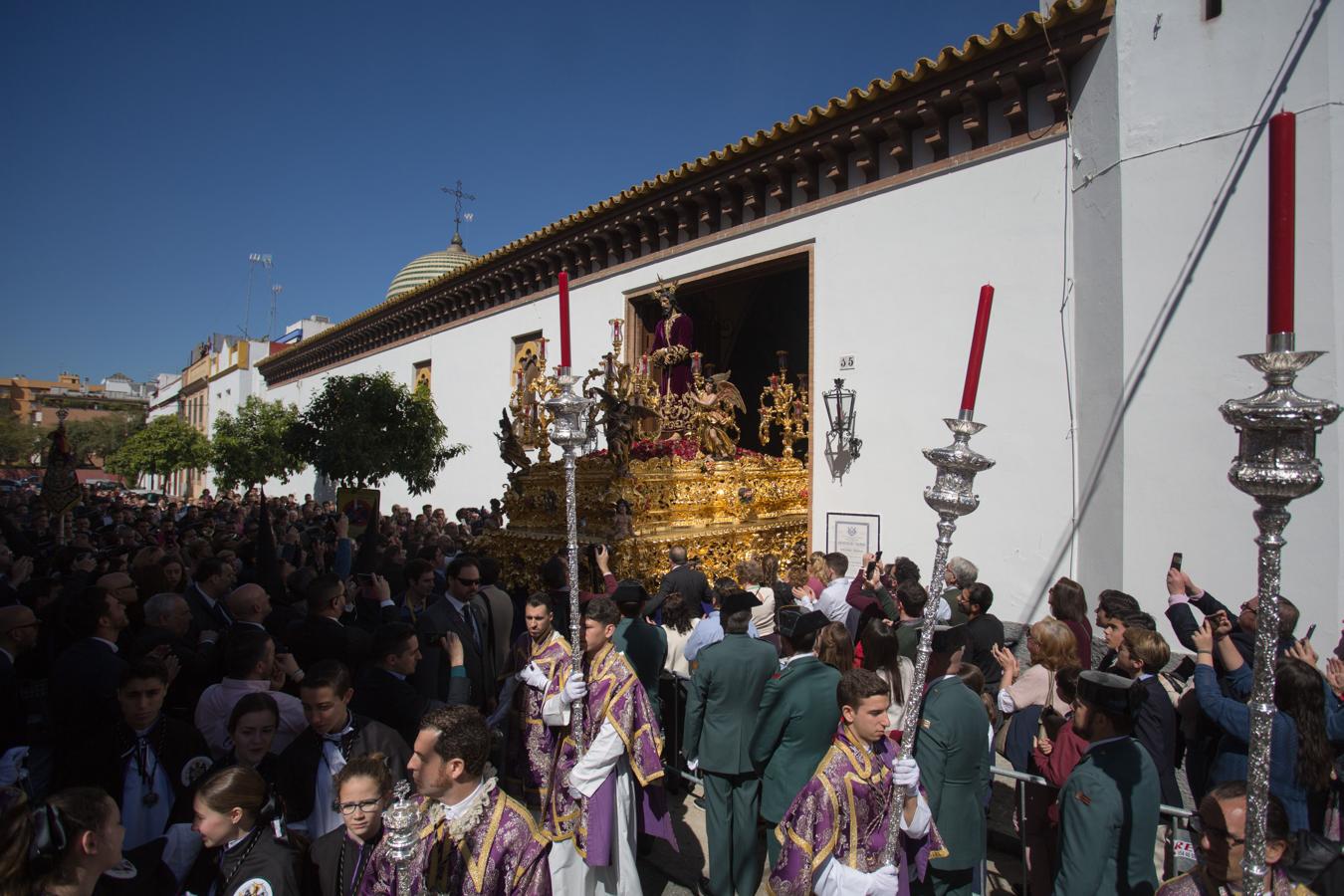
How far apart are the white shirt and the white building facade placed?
2.60m

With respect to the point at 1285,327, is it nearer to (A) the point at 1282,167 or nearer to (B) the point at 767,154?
(A) the point at 1282,167

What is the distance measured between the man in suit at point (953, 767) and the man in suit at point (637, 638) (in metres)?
2.22

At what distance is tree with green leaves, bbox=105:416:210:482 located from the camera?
101ft

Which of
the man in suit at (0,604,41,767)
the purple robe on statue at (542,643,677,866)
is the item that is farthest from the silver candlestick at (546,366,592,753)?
the man in suit at (0,604,41,767)

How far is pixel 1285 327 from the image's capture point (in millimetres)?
1703

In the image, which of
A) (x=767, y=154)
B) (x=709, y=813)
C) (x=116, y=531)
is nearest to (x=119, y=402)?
(x=116, y=531)

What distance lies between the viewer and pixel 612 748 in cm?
374

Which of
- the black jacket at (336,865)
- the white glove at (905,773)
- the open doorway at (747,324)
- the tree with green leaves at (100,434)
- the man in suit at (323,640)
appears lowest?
the black jacket at (336,865)

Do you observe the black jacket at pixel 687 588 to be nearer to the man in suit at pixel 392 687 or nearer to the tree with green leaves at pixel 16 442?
the man in suit at pixel 392 687

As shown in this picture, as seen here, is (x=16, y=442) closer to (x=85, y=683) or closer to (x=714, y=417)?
(x=714, y=417)

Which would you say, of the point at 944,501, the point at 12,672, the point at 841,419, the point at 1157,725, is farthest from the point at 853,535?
the point at 12,672

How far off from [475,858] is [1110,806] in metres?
2.38

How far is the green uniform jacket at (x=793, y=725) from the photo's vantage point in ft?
12.9

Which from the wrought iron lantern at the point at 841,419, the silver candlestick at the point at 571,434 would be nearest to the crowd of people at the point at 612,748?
the silver candlestick at the point at 571,434
